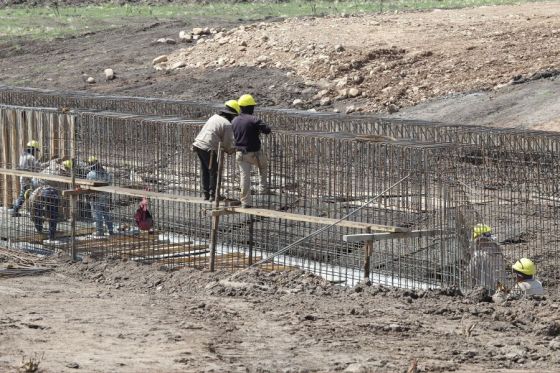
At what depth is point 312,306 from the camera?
38.6ft

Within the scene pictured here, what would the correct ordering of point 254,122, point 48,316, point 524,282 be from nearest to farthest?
point 48,316 < point 524,282 < point 254,122

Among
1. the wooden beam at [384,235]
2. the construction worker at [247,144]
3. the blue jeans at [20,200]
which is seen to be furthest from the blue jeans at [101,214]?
the wooden beam at [384,235]

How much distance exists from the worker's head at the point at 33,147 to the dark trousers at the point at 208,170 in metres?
3.56

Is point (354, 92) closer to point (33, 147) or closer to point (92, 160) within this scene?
point (33, 147)

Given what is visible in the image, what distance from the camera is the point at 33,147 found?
682 inches

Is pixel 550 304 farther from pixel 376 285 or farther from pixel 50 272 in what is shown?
pixel 50 272

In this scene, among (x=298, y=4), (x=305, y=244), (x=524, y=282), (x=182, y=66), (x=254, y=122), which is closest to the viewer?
(x=524, y=282)

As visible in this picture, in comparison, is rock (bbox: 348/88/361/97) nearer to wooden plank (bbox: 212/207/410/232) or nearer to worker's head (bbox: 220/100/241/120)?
worker's head (bbox: 220/100/241/120)

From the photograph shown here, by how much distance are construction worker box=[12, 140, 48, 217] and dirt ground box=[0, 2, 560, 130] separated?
11.6 meters

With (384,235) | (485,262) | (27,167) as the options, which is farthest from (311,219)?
(27,167)

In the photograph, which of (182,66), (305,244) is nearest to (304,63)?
(182,66)

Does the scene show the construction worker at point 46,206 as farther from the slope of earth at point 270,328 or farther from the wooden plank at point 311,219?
the wooden plank at point 311,219

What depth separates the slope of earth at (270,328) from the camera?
31.4 feet

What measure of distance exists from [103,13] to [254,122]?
44514 millimetres
